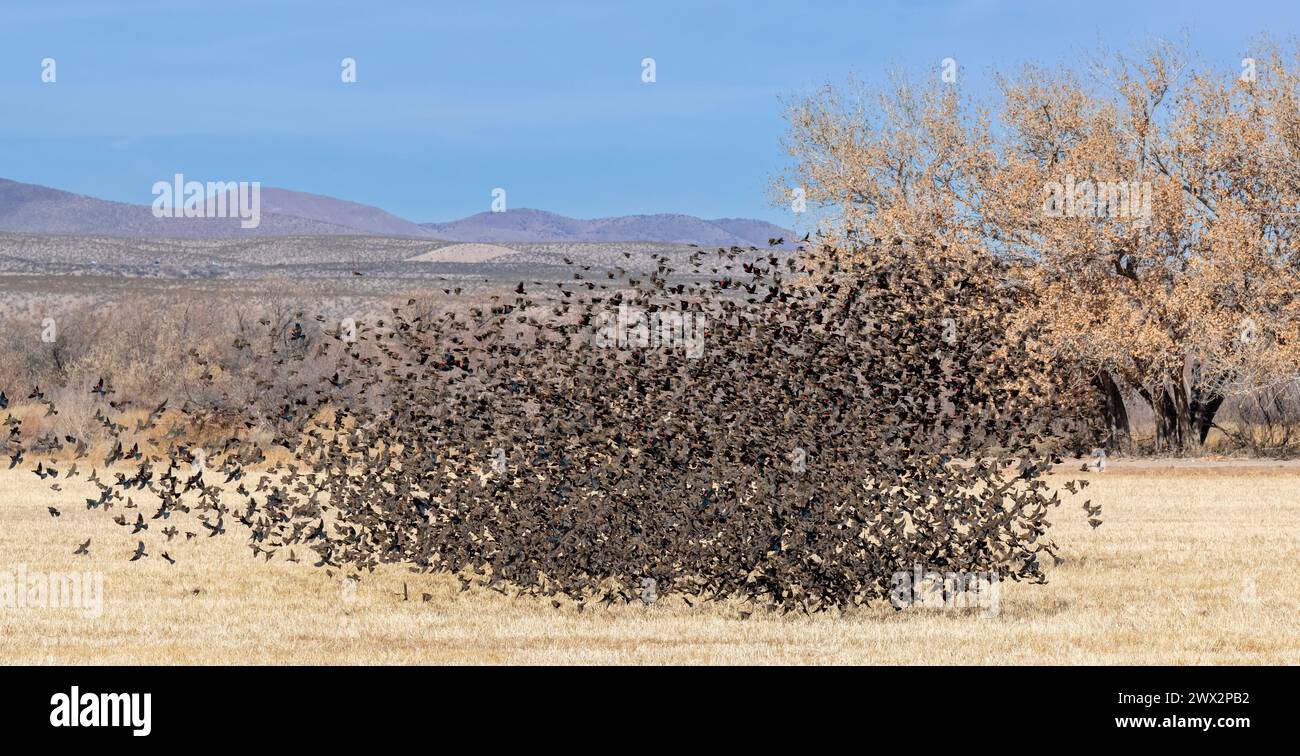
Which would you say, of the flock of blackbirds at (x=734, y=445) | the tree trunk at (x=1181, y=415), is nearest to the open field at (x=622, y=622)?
the flock of blackbirds at (x=734, y=445)

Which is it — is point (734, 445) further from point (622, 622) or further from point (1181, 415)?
point (1181, 415)

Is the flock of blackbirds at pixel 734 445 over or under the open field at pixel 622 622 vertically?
over

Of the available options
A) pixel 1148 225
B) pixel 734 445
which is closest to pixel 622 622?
pixel 734 445

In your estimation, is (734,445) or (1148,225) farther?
(1148,225)

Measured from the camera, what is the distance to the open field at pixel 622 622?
9914mm

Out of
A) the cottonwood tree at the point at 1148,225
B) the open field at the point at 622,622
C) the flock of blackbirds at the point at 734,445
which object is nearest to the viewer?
the open field at the point at 622,622

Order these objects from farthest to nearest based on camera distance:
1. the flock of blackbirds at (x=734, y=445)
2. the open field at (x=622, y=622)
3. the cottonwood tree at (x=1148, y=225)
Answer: the cottonwood tree at (x=1148, y=225), the flock of blackbirds at (x=734, y=445), the open field at (x=622, y=622)

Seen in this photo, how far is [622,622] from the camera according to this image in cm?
1125

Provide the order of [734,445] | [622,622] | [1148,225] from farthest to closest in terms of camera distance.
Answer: [1148,225] < [734,445] < [622,622]

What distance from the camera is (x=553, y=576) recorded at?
12000mm

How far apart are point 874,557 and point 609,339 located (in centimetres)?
247

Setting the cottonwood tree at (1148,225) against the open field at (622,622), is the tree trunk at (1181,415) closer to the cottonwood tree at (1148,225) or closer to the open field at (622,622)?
the cottonwood tree at (1148,225)

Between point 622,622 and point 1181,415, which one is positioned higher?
point 1181,415

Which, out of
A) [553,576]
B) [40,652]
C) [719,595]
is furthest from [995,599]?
[40,652]
